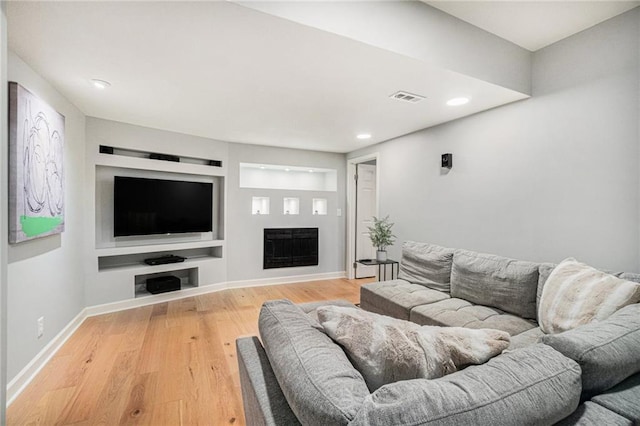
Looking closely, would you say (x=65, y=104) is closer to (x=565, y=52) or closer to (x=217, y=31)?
(x=217, y=31)

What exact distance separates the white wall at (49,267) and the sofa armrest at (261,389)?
5.87 ft

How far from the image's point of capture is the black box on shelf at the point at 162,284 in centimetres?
370

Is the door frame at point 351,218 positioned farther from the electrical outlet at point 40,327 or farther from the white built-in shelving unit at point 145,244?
the electrical outlet at point 40,327

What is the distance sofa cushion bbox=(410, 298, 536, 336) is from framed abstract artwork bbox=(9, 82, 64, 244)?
284 cm

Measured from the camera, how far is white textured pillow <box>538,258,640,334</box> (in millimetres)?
1555

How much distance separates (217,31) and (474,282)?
2569mm

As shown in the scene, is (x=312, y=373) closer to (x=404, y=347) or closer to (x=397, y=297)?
(x=404, y=347)

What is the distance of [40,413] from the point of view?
5.81 ft

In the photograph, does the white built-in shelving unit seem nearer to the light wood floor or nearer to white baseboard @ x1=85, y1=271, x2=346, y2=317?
white baseboard @ x1=85, y1=271, x2=346, y2=317

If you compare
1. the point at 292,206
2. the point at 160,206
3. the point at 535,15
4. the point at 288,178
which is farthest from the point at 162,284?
the point at 535,15

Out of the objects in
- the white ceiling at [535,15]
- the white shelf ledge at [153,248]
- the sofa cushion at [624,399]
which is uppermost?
the white ceiling at [535,15]

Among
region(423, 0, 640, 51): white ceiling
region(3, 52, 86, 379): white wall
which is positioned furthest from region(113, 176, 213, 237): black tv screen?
region(423, 0, 640, 51): white ceiling

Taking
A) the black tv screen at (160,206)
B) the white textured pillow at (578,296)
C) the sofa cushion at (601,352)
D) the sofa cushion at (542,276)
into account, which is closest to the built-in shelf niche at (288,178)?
the black tv screen at (160,206)

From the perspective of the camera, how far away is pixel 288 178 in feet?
17.8
